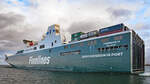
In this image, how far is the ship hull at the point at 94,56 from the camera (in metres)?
24.0

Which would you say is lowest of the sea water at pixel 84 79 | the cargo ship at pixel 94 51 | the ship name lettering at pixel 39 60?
the sea water at pixel 84 79

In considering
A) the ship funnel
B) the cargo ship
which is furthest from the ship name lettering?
the ship funnel

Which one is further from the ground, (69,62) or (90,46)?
(90,46)

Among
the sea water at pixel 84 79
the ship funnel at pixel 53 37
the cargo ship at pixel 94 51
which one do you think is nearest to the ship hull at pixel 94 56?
the cargo ship at pixel 94 51

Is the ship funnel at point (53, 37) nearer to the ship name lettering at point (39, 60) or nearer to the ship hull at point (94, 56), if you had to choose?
the ship hull at point (94, 56)

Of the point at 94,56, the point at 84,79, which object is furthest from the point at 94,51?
the point at 84,79

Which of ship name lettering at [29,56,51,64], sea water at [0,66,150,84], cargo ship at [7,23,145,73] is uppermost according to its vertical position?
cargo ship at [7,23,145,73]

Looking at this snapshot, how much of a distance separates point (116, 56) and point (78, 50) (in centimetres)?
1026

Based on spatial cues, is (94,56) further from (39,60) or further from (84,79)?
(39,60)

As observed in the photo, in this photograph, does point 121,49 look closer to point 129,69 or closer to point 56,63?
point 129,69

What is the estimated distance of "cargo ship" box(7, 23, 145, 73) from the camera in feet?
79.5

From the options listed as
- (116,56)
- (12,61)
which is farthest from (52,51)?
(12,61)

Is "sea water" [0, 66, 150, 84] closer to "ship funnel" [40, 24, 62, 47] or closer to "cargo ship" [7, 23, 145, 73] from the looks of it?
"cargo ship" [7, 23, 145, 73]

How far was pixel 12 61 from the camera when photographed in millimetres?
66562
